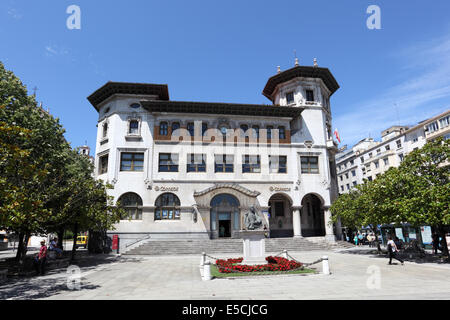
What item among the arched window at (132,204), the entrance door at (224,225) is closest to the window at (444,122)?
the entrance door at (224,225)

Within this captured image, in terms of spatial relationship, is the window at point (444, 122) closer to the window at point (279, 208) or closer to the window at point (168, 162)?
the window at point (279, 208)

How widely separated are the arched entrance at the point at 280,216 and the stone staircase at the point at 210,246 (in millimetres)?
4441

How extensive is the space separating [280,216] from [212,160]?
11.7 meters

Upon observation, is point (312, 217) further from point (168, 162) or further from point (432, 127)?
point (432, 127)

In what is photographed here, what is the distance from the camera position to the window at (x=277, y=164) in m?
33.2

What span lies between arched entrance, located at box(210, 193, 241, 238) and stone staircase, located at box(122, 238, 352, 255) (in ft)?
7.90

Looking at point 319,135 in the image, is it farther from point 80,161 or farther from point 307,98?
point 80,161

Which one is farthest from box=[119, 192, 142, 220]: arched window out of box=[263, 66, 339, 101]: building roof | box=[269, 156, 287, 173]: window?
box=[263, 66, 339, 101]: building roof

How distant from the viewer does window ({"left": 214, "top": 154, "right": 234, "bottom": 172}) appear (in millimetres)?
32469

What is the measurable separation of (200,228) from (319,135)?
18910mm

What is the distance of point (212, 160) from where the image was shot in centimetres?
3222

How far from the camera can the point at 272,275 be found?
13070 mm

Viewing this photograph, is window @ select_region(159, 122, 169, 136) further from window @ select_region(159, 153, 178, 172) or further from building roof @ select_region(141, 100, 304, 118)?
window @ select_region(159, 153, 178, 172)

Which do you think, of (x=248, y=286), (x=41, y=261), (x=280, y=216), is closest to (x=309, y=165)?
(x=280, y=216)
